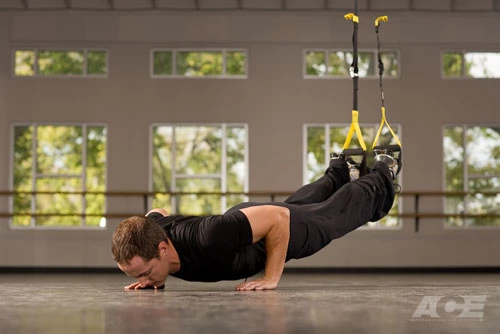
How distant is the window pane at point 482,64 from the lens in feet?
44.3

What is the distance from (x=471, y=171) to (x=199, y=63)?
4.56m

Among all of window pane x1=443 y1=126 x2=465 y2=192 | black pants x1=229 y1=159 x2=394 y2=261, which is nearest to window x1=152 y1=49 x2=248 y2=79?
window pane x1=443 y1=126 x2=465 y2=192

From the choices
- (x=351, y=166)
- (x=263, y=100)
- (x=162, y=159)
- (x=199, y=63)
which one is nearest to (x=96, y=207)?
(x=162, y=159)

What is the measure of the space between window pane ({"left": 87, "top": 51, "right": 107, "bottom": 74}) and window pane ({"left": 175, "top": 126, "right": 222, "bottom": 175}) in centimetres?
149

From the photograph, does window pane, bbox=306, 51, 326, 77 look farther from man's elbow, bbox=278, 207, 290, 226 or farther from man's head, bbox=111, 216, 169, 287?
man's head, bbox=111, 216, 169, 287

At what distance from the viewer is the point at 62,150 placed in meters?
13.2

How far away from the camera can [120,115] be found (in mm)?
13195

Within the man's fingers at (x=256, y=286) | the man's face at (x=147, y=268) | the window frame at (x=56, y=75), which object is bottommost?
the man's fingers at (x=256, y=286)

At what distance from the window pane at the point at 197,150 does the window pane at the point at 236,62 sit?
0.93m

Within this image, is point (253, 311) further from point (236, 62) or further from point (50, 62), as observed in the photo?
point (50, 62)

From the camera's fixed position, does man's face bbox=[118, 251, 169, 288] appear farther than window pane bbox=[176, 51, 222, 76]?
No

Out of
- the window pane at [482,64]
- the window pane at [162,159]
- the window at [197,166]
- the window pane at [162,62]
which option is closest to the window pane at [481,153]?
the window pane at [482,64]

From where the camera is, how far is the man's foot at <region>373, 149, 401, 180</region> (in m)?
5.52

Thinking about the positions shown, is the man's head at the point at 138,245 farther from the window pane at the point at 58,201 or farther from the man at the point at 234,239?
the window pane at the point at 58,201
